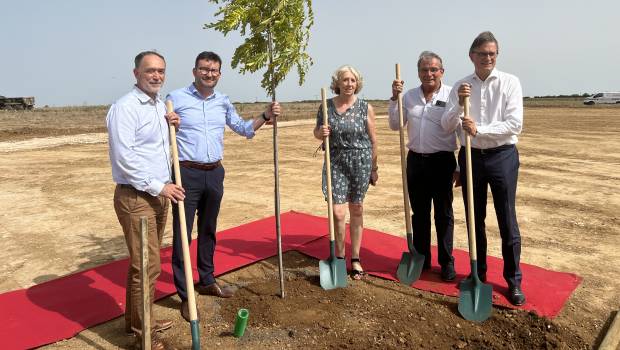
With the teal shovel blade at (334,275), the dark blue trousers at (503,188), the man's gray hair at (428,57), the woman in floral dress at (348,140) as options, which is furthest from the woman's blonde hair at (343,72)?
the teal shovel blade at (334,275)

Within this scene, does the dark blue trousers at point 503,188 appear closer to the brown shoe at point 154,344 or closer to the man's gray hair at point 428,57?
the man's gray hair at point 428,57

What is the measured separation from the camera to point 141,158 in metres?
2.93

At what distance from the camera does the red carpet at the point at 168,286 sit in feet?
11.8

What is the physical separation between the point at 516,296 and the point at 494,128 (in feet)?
4.81

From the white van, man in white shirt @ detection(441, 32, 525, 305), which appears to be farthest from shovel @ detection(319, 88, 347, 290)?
the white van

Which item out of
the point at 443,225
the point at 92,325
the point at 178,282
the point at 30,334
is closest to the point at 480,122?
the point at 443,225

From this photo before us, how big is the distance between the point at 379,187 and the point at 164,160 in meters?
6.72

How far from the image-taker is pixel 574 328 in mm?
3488

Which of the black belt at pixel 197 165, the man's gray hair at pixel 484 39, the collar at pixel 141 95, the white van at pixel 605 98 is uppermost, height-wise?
the white van at pixel 605 98

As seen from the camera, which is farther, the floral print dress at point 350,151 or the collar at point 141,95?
the floral print dress at point 350,151

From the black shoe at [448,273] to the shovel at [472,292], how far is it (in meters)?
0.53

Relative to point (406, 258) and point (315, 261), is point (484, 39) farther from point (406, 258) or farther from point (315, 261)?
point (315, 261)

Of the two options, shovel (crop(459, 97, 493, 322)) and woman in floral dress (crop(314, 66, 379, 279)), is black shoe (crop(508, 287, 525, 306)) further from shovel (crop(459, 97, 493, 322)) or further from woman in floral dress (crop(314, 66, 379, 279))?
woman in floral dress (crop(314, 66, 379, 279))

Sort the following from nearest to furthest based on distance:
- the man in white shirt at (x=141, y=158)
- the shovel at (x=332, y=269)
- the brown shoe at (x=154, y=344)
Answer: the man in white shirt at (x=141, y=158) < the brown shoe at (x=154, y=344) < the shovel at (x=332, y=269)
